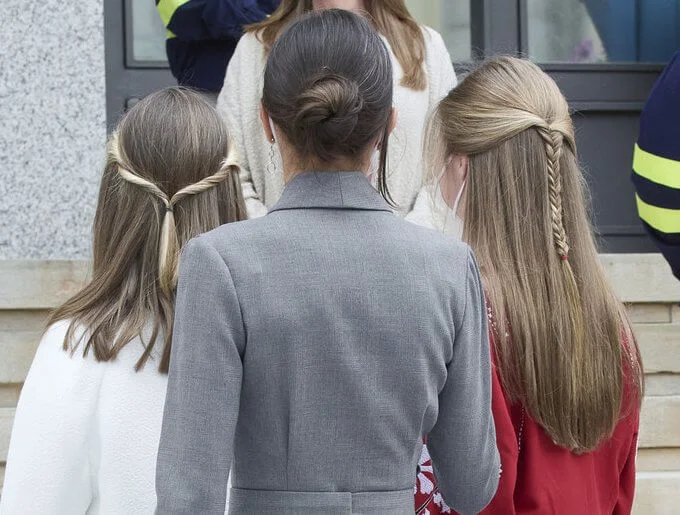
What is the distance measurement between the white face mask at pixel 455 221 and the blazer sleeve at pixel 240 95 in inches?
31.9

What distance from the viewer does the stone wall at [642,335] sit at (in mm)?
4156

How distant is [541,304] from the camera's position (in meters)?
2.31

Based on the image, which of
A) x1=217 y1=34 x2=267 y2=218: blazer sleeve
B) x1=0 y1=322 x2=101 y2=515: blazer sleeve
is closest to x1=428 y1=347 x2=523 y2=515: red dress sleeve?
x1=0 y1=322 x2=101 y2=515: blazer sleeve

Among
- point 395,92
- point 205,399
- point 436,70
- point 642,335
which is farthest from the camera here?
point 642,335

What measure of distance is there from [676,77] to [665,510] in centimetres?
201

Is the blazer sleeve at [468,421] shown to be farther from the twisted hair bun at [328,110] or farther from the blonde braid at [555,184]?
the blonde braid at [555,184]

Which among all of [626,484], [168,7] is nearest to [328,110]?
[626,484]

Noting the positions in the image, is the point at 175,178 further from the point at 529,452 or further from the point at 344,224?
the point at 529,452

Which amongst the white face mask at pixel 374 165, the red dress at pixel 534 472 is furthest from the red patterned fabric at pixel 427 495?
the white face mask at pixel 374 165

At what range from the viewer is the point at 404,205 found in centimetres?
337

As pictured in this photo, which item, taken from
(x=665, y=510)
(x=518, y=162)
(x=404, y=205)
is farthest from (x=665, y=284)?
(x=518, y=162)

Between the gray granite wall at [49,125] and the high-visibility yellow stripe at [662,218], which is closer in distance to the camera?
the high-visibility yellow stripe at [662,218]

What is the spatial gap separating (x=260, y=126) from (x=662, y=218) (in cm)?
115

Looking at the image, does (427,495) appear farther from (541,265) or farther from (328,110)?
(328,110)
